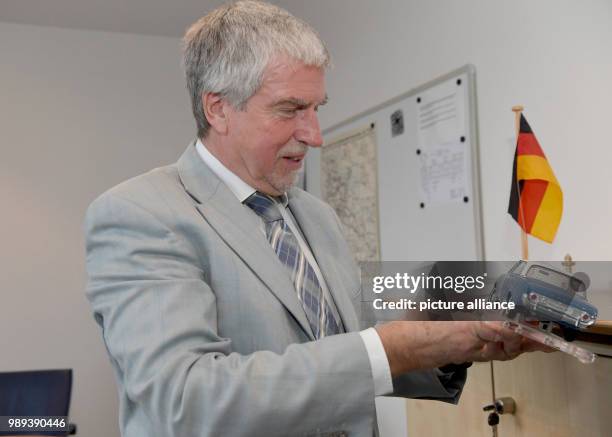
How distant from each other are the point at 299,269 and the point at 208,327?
26 centimetres

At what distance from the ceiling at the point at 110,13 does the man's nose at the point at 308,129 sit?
2.52m

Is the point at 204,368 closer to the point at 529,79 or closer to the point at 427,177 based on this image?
the point at 529,79

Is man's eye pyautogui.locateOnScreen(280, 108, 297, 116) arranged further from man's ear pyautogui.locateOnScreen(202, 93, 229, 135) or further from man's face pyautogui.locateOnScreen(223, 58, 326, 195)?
man's ear pyautogui.locateOnScreen(202, 93, 229, 135)

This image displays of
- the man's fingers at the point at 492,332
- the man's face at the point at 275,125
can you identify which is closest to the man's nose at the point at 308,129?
the man's face at the point at 275,125

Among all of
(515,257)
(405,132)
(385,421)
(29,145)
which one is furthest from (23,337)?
(515,257)

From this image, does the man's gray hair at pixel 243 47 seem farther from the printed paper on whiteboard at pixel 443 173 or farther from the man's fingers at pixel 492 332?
the printed paper on whiteboard at pixel 443 173

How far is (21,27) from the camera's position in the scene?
11.2ft

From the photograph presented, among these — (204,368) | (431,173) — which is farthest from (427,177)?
(204,368)

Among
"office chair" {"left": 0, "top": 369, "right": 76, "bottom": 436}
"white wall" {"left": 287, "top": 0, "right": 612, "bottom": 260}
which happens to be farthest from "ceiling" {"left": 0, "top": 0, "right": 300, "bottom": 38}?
"office chair" {"left": 0, "top": 369, "right": 76, "bottom": 436}

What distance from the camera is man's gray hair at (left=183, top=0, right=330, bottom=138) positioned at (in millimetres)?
988

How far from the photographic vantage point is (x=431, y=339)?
73 centimetres

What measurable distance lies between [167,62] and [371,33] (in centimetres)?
172

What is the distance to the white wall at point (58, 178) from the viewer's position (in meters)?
3.37

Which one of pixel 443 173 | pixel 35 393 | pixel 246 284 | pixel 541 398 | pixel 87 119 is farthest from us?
pixel 87 119
